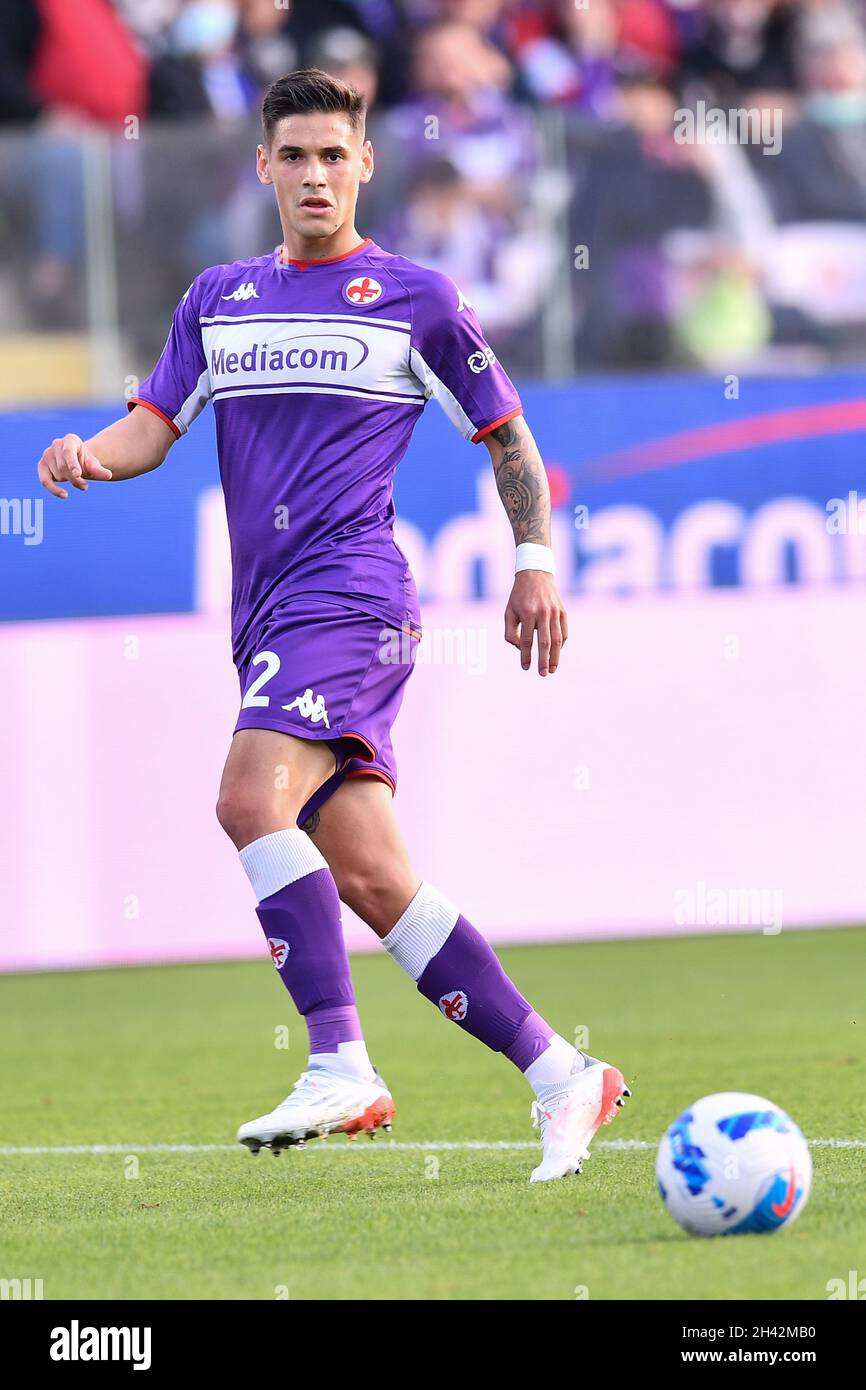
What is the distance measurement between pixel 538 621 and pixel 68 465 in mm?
1073

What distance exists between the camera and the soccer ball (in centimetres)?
409

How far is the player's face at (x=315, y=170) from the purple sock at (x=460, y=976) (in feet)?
4.94

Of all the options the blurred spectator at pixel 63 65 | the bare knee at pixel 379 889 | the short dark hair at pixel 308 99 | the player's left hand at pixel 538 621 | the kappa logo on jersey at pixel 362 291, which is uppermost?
the blurred spectator at pixel 63 65

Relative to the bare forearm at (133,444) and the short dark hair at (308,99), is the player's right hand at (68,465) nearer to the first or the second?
the bare forearm at (133,444)

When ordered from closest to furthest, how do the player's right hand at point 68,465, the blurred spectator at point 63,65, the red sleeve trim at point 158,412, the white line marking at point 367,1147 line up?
the player's right hand at point 68,465 < the red sleeve trim at point 158,412 < the white line marking at point 367,1147 < the blurred spectator at point 63,65

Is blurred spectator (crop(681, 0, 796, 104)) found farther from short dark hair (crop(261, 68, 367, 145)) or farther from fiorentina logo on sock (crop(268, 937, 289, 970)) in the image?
fiorentina logo on sock (crop(268, 937, 289, 970))

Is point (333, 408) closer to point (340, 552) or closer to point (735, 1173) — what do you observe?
point (340, 552)

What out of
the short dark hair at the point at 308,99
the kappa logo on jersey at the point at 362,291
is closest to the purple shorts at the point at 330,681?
the kappa logo on jersey at the point at 362,291

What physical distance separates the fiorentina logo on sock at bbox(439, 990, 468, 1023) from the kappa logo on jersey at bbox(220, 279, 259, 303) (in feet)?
5.31

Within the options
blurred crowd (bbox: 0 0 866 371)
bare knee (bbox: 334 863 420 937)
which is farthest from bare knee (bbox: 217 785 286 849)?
blurred crowd (bbox: 0 0 866 371)

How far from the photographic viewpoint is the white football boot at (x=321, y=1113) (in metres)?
4.38
